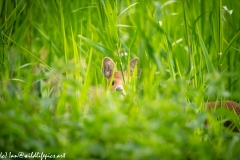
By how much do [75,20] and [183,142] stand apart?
8.20ft

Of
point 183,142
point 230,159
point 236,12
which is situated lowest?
point 230,159

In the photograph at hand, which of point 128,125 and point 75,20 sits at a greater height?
point 75,20

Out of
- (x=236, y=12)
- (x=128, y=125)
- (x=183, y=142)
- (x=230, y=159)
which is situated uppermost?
(x=236, y=12)

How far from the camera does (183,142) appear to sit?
2061mm

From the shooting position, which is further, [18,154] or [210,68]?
[210,68]

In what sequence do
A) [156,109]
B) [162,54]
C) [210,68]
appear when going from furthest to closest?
[162,54] → [210,68] → [156,109]

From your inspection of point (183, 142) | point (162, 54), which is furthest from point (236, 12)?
point (183, 142)

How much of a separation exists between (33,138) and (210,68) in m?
1.65

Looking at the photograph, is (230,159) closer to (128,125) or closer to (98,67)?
(128,125)

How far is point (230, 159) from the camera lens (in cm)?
216

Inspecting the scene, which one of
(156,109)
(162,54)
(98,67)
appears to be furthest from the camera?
(98,67)

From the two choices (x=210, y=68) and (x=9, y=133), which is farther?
(x=210, y=68)

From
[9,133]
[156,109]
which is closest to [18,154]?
[9,133]

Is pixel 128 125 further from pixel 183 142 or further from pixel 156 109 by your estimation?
pixel 183 142
